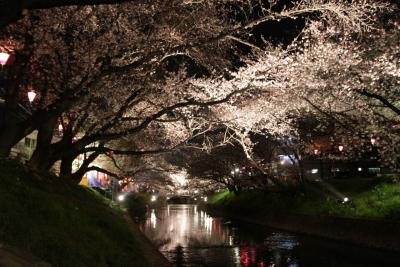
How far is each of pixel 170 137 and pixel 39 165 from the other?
8.40 metres

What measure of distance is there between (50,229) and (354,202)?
21.7 m

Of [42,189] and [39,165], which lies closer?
[42,189]

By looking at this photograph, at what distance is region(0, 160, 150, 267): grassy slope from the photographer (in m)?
7.62

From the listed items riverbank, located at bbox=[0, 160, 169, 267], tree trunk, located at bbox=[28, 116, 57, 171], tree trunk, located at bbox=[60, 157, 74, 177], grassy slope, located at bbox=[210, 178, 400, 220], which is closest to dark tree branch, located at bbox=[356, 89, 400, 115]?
grassy slope, located at bbox=[210, 178, 400, 220]

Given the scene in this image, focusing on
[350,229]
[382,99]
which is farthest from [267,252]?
[382,99]

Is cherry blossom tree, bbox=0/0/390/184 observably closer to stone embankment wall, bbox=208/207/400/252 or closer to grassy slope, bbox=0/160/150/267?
grassy slope, bbox=0/160/150/267

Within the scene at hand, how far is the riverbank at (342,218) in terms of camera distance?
2108cm

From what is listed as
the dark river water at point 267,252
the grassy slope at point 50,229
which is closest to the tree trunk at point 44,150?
the grassy slope at point 50,229

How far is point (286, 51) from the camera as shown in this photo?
15.1 meters

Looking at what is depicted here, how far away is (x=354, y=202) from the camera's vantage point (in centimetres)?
2627

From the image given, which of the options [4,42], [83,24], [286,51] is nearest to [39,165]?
[4,42]

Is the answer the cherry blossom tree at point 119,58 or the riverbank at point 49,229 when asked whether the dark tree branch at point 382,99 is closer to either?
the cherry blossom tree at point 119,58

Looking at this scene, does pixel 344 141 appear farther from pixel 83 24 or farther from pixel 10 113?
pixel 10 113

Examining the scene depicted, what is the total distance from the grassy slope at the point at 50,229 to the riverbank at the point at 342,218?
13.8 m
